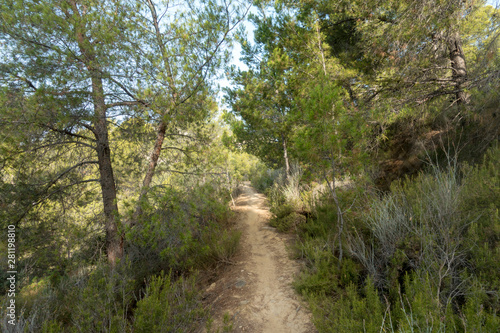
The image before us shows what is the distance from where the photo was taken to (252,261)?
5398mm

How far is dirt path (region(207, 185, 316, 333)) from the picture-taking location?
3379mm

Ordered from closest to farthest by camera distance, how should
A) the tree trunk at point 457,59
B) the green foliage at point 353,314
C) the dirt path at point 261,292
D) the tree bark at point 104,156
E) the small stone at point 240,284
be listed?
the green foliage at point 353,314
the dirt path at point 261,292
the tree bark at point 104,156
the small stone at point 240,284
the tree trunk at point 457,59


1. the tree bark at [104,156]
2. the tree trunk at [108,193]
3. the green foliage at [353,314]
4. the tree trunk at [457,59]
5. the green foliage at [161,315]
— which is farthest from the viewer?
the tree trunk at [457,59]

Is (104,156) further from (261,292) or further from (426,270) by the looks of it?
(426,270)

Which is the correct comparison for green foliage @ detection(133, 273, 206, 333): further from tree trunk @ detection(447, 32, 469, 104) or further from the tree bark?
tree trunk @ detection(447, 32, 469, 104)

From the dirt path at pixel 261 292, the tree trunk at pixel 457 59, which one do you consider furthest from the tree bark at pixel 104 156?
the tree trunk at pixel 457 59

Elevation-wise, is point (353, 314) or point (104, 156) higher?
point (104, 156)

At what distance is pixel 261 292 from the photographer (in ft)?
13.7

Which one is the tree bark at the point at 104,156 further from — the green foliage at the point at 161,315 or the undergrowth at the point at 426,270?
the undergrowth at the point at 426,270

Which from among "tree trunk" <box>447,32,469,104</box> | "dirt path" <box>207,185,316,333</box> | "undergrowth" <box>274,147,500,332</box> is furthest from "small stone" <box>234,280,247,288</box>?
"tree trunk" <box>447,32,469,104</box>

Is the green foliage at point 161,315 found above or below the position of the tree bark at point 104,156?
below

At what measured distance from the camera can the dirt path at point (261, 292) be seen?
3379 mm

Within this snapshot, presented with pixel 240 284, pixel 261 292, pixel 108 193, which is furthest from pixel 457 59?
pixel 108 193

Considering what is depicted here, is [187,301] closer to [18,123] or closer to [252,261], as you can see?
[252,261]
